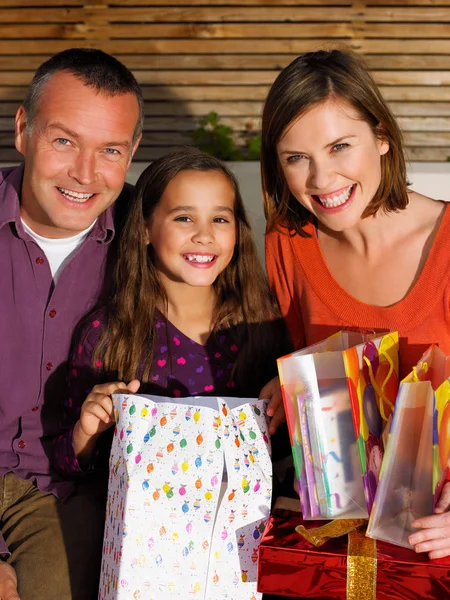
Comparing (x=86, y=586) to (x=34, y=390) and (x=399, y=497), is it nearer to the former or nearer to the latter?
(x=34, y=390)

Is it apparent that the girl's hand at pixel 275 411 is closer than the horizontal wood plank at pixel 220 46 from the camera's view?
Yes

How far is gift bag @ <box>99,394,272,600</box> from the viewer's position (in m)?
1.60

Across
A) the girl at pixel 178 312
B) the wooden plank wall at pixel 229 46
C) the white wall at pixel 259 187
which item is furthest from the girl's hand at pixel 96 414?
the wooden plank wall at pixel 229 46

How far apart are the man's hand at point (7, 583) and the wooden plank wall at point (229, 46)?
5.27 feet

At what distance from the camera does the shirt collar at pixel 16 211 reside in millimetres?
2053

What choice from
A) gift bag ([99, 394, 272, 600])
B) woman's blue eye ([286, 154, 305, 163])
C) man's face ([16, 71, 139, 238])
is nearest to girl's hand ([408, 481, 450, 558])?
gift bag ([99, 394, 272, 600])

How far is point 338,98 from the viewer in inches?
74.2

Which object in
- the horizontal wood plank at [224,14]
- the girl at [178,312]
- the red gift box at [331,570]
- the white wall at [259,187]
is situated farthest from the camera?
the horizontal wood plank at [224,14]

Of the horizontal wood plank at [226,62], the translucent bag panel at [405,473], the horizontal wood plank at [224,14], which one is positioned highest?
the horizontal wood plank at [224,14]

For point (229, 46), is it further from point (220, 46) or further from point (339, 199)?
point (339, 199)

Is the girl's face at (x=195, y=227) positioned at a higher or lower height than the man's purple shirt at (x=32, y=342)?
higher

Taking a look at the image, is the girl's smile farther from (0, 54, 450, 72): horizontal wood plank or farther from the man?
(0, 54, 450, 72): horizontal wood plank

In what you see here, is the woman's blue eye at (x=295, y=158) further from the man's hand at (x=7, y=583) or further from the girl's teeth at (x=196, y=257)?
the man's hand at (x=7, y=583)

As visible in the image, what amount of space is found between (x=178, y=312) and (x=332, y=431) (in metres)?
0.63
